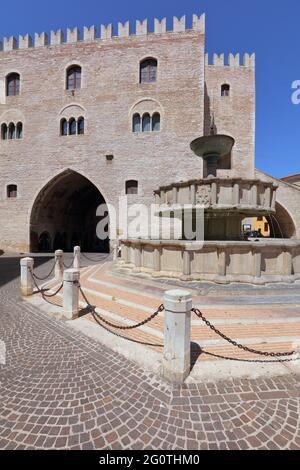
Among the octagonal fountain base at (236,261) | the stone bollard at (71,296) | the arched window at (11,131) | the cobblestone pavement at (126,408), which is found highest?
the arched window at (11,131)

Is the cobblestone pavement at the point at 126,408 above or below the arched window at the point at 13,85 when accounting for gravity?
below

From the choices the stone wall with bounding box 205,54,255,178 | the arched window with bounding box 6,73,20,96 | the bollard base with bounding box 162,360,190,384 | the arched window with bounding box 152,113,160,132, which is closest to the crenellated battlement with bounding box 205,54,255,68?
the stone wall with bounding box 205,54,255,178

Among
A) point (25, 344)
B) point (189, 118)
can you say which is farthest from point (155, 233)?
point (25, 344)

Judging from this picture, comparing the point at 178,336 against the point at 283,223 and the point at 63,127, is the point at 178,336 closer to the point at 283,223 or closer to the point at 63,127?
the point at 283,223

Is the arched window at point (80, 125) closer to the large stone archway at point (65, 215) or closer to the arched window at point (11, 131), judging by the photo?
the large stone archway at point (65, 215)

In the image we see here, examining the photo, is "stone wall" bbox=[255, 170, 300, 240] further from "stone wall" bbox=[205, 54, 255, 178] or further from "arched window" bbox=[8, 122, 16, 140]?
"arched window" bbox=[8, 122, 16, 140]

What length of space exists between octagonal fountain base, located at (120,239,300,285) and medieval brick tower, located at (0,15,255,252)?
38.8 ft

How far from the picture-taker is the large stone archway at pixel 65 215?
61.8 feet

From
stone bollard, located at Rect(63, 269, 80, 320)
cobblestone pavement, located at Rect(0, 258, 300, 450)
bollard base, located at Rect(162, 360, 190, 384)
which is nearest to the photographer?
cobblestone pavement, located at Rect(0, 258, 300, 450)

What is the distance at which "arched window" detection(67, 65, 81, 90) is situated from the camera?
18375 mm

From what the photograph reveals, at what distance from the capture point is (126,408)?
2260mm

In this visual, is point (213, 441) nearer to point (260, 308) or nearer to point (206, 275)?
point (260, 308)

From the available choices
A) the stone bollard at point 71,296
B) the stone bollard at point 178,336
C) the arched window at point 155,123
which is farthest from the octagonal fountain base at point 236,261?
the arched window at point 155,123

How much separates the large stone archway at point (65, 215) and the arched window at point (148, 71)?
30.9ft
